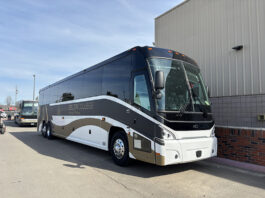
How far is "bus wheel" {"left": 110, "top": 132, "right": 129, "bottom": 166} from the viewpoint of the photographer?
6.24 m

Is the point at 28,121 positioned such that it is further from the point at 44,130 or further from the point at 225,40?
the point at 225,40

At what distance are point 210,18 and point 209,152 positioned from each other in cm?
595

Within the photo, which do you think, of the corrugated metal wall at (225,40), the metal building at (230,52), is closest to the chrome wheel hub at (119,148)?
the metal building at (230,52)

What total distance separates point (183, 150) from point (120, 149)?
6.61 feet

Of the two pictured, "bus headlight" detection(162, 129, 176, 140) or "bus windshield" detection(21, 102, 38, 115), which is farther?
"bus windshield" detection(21, 102, 38, 115)

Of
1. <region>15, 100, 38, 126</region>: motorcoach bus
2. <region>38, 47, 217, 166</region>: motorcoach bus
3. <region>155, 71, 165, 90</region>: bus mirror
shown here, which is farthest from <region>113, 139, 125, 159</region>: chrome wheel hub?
<region>15, 100, 38, 126</region>: motorcoach bus

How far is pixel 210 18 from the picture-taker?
906cm

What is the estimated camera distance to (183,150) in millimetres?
5238

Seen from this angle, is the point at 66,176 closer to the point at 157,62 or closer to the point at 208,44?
the point at 157,62

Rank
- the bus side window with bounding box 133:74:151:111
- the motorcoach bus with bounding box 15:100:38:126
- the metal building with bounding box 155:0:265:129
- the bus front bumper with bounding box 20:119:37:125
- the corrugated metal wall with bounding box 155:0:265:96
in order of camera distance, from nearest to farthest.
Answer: the bus side window with bounding box 133:74:151:111
the metal building with bounding box 155:0:265:129
the corrugated metal wall with bounding box 155:0:265:96
the bus front bumper with bounding box 20:119:37:125
the motorcoach bus with bounding box 15:100:38:126

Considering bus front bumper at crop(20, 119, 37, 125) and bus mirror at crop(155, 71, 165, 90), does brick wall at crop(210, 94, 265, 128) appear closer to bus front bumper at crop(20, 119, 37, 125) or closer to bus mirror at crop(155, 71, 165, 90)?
bus mirror at crop(155, 71, 165, 90)

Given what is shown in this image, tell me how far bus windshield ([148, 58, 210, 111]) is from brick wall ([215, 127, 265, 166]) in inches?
69.0

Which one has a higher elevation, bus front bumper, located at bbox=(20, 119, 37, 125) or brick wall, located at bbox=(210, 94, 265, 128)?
brick wall, located at bbox=(210, 94, 265, 128)

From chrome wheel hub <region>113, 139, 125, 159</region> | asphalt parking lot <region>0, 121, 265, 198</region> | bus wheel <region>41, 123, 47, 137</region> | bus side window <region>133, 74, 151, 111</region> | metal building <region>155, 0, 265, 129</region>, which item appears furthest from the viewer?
bus wheel <region>41, 123, 47, 137</region>
